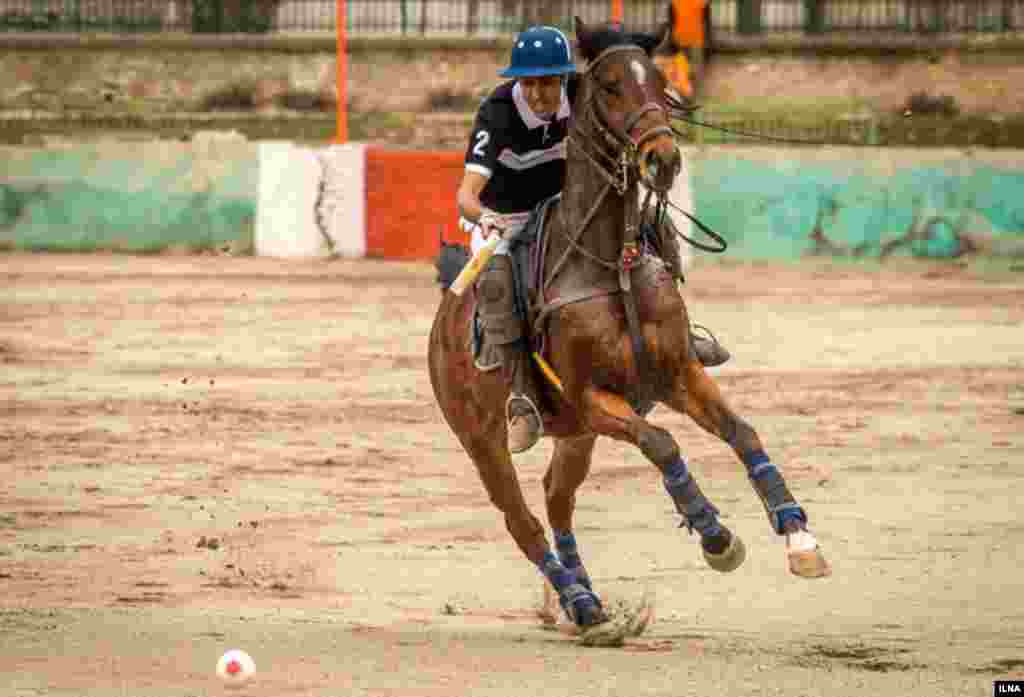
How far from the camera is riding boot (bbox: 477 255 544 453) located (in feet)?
32.8

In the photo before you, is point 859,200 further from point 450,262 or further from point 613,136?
point 613,136

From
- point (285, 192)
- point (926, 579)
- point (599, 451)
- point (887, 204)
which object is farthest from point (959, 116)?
point (926, 579)

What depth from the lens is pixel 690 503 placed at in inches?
368

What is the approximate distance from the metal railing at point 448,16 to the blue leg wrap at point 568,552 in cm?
2216

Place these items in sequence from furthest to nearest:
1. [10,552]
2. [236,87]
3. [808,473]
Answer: [236,87]
[808,473]
[10,552]

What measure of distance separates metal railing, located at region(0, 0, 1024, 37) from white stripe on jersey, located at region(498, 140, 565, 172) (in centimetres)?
2228

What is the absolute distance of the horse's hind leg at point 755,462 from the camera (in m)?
9.12

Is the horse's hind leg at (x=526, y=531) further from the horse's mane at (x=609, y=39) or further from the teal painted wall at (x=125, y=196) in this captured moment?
the teal painted wall at (x=125, y=196)

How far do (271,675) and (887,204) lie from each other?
751 inches

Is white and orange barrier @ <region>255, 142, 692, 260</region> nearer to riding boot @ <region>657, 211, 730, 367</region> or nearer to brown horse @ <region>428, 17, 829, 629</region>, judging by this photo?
riding boot @ <region>657, 211, 730, 367</region>

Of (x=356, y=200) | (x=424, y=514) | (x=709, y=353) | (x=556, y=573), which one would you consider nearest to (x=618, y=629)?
(x=556, y=573)

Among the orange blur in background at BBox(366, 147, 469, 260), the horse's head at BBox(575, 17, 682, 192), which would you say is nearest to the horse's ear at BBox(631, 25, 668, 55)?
the horse's head at BBox(575, 17, 682, 192)

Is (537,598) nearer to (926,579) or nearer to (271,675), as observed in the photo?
(926,579)

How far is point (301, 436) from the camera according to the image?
54.1ft
